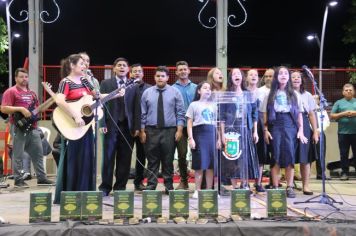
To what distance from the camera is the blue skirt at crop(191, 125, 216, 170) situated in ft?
19.1

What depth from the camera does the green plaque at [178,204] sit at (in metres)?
4.34

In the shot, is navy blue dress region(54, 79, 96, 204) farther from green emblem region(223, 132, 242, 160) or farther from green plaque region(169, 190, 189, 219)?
green emblem region(223, 132, 242, 160)

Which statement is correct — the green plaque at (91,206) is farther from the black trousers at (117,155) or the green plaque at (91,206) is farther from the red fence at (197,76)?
the red fence at (197,76)

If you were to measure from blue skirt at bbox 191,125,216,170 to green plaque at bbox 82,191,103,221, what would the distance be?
1850 millimetres

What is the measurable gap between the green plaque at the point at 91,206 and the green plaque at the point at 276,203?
1.62 m

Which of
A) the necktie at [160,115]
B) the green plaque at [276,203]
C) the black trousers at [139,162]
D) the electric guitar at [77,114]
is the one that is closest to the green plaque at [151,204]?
the green plaque at [276,203]

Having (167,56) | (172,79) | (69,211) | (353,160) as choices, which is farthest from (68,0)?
(69,211)

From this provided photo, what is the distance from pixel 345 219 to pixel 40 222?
9.44ft

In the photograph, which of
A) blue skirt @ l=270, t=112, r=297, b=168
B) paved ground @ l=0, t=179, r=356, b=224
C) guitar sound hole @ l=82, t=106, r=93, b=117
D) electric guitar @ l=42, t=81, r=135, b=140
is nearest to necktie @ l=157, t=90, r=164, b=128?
paved ground @ l=0, t=179, r=356, b=224

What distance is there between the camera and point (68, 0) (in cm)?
2052

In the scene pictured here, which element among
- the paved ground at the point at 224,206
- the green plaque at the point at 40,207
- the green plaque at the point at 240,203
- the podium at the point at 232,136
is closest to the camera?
the green plaque at the point at 40,207

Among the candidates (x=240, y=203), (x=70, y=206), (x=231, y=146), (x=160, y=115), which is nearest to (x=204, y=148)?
(x=231, y=146)

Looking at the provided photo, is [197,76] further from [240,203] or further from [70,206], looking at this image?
[70,206]

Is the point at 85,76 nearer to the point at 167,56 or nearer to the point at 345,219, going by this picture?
the point at 345,219
